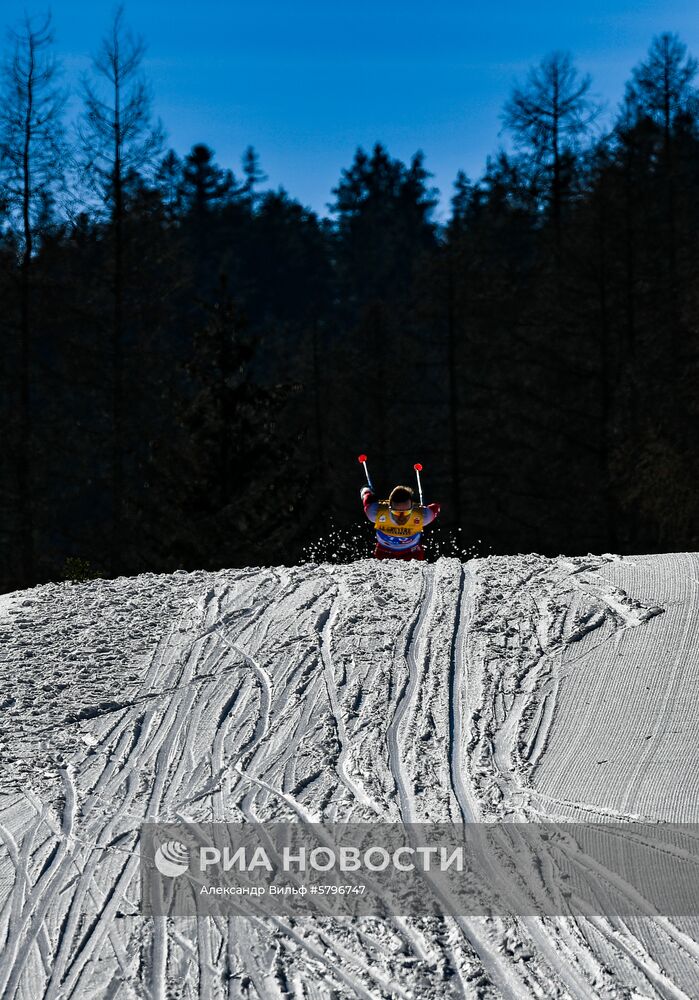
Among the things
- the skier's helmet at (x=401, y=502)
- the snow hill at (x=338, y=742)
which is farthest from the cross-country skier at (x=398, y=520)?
the snow hill at (x=338, y=742)

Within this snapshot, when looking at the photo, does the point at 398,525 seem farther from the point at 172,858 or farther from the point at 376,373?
the point at 376,373

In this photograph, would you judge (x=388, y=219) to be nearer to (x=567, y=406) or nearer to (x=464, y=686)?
(x=567, y=406)

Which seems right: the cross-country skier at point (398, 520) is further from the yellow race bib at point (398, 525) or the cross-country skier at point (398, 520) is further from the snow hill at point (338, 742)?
the snow hill at point (338, 742)

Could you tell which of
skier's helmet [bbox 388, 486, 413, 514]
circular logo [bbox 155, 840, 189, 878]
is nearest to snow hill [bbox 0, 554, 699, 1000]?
circular logo [bbox 155, 840, 189, 878]

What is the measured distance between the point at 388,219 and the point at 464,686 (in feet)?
203

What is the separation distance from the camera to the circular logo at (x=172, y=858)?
4.99m

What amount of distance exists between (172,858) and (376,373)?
2393cm

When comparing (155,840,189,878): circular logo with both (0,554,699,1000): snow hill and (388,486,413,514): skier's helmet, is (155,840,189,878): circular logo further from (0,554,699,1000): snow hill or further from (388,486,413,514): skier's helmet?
(388,486,413,514): skier's helmet

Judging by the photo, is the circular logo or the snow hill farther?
the circular logo

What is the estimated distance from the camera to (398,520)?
34.2ft

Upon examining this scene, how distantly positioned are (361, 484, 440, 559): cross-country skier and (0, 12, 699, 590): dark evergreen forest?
13.5 ft

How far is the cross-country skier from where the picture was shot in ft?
34.1

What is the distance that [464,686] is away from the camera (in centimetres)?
714

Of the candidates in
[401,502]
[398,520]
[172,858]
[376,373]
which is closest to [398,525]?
[398,520]
